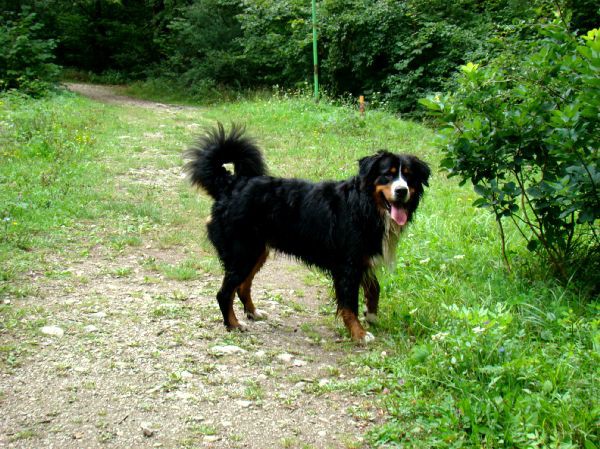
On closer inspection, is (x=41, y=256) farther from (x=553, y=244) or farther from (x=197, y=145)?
(x=553, y=244)

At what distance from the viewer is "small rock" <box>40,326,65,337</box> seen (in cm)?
430

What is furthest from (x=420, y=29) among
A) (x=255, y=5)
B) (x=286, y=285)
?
(x=286, y=285)

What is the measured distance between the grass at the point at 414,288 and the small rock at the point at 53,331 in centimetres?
19

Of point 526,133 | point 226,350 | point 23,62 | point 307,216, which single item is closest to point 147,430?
point 226,350

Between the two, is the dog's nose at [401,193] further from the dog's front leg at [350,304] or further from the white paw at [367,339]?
the white paw at [367,339]

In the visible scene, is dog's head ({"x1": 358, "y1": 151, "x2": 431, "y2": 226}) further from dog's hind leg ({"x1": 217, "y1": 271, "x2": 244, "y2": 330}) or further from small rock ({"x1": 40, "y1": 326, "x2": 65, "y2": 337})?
small rock ({"x1": 40, "y1": 326, "x2": 65, "y2": 337})

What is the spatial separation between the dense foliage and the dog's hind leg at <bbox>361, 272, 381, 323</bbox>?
37.0ft

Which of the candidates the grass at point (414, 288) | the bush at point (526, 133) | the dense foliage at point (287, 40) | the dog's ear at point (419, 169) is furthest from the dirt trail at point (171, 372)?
the dense foliage at point (287, 40)

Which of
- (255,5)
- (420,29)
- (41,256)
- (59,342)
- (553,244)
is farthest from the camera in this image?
(255,5)

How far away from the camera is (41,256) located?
→ 576cm

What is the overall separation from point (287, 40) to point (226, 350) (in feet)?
62.2

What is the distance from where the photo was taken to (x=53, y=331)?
4.34m

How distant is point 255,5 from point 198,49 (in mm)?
3192

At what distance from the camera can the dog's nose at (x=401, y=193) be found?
432 centimetres
